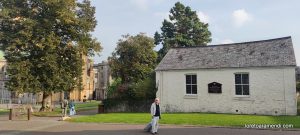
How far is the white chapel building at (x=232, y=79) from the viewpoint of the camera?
29.4 m

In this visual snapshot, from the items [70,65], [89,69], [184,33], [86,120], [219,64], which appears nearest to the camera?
[86,120]

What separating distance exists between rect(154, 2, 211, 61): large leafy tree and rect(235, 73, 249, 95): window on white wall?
25524mm

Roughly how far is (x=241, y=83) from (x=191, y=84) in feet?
15.2

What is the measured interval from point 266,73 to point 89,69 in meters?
71.0

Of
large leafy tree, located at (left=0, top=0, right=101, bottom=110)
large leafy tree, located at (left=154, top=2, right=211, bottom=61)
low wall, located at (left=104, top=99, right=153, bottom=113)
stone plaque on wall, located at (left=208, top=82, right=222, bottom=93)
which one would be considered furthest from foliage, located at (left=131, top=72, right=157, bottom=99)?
large leafy tree, located at (left=154, top=2, right=211, bottom=61)

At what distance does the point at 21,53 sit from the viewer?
3762 centimetres

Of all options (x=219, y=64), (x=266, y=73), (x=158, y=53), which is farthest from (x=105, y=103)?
(x=158, y=53)

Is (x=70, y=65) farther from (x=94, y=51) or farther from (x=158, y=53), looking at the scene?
(x=158, y=53)

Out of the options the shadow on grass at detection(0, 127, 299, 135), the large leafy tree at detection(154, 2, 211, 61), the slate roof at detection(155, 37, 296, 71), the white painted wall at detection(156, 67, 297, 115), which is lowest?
the shadow on grass at detection(0, 127, 299, 135)

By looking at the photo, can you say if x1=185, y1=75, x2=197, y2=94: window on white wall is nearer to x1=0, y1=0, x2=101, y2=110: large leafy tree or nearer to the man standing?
x1=0, y1=0, x2=101, y2=110: large leafy tree

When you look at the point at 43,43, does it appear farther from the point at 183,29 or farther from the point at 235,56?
the point at 183,29

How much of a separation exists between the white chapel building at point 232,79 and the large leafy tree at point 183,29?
2087 centimetres

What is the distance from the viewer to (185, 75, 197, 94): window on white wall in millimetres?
33406

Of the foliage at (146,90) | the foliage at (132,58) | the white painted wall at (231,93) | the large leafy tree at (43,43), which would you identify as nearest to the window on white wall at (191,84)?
the white painted wall at (231,93)
